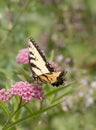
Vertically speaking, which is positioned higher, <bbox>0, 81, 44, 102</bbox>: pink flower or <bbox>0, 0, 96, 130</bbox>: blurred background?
<bbox>0, 0, 96, 130</bbox>: blurred background

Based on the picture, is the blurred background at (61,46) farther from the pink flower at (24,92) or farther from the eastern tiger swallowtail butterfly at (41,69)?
the pink flower at (24,92)

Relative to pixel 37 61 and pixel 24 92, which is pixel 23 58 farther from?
pixel 24 92

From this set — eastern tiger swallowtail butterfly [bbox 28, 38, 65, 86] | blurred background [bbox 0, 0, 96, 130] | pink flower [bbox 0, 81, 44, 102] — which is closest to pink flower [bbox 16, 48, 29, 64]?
blurred background [bbox 0, 0, 96, 130]

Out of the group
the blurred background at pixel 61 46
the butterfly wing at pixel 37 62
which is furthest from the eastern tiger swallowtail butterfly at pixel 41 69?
the blurred background at pixel 61 46

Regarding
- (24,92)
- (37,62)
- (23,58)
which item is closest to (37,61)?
(37,62)

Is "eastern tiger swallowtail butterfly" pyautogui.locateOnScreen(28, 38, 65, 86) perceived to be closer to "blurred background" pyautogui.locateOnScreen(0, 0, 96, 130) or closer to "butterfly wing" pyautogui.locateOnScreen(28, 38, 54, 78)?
"butterfly wing" pyautogui.locateOnScreen(28, 38, 54, 78)
